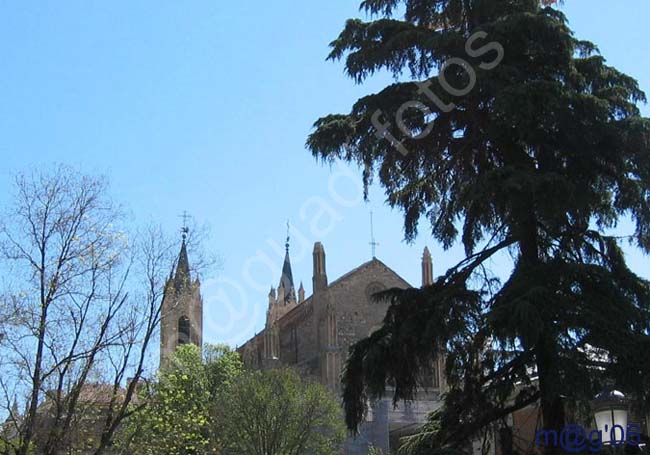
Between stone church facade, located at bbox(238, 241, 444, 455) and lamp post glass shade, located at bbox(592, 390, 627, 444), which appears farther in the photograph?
stone church facade, located at bbox(238, 241, 444, 455)

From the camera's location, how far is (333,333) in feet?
158

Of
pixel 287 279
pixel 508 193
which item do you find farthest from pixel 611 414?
pixel 287 279

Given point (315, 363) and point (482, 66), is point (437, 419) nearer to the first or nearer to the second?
point (482, 66)

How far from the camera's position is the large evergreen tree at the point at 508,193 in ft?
34.8

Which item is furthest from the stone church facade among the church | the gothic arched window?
the gothic arched window

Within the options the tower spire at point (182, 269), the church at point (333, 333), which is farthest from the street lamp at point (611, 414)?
the church at point (333, 333)

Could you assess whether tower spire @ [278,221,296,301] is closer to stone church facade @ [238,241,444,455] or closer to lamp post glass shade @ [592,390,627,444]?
stone church facade @ [238,241,444,455]

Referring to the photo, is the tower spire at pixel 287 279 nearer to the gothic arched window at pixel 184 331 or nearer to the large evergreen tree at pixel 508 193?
the gothic arched window at pixel 184 331

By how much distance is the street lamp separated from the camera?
10.1 metres

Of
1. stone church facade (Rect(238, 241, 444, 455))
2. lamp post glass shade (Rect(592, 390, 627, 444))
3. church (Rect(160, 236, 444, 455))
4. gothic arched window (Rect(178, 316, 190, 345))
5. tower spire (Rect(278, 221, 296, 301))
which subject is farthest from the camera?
A: tower spire (Rect(278, 221, 296, 301))

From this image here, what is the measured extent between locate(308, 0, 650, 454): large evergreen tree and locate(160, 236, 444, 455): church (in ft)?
90.4

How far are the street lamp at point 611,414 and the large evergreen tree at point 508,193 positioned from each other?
0.57ft

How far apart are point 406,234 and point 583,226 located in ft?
10.3

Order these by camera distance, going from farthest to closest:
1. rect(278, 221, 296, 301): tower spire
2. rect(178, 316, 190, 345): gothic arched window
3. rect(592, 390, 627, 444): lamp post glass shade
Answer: rect(278, 221, 296, 301): tower spire → rect(178, 316, 190, 345): gothic arched window → rect(592, 390, 627, 444): lamp post glass shade
